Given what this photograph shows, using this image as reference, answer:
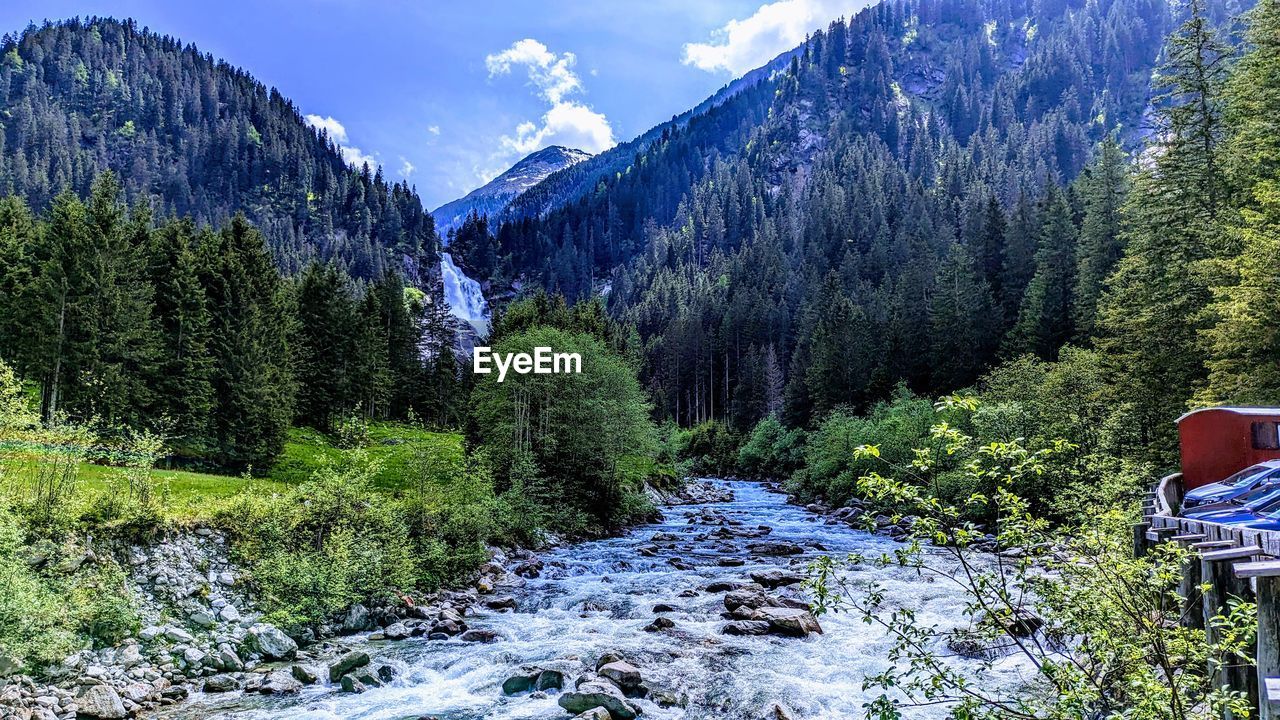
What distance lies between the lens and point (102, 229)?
3259 centimetres

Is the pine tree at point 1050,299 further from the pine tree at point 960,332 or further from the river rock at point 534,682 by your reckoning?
the river rock at point 534,682

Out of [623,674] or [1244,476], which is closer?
[623,674]

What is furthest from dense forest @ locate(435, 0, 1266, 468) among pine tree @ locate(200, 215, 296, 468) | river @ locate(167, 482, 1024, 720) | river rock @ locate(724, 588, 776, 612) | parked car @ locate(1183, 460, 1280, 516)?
pine tree @ locate(200, 215, 296, 468)

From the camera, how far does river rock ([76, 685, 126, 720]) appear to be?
11750 mm

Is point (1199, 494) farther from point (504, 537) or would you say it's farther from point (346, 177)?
point (346, 177)

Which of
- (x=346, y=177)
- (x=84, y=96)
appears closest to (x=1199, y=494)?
(x=346, y=177)

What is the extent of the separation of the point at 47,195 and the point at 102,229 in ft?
489

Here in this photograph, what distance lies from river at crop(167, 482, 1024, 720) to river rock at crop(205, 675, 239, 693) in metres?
0.24

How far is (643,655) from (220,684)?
940cm

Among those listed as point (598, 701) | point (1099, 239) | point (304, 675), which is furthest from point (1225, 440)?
point (1099, 239)

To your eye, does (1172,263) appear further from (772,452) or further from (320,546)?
(772,452)

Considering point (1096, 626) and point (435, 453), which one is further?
point (435, 453)

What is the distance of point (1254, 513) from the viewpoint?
1148 cm

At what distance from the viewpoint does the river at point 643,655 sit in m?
13.2
